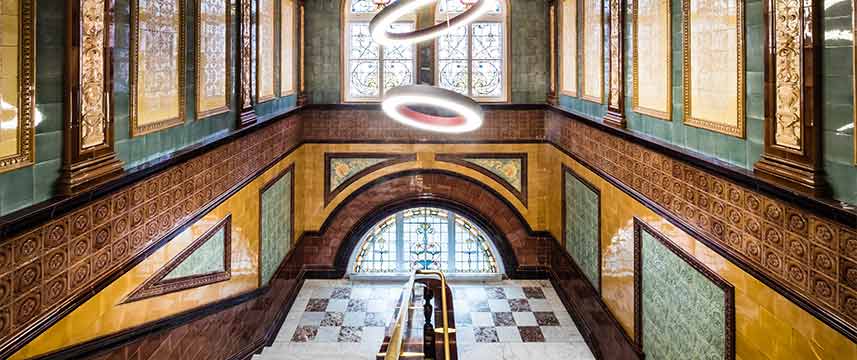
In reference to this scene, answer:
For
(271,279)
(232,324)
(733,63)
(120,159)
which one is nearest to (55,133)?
(120,159)

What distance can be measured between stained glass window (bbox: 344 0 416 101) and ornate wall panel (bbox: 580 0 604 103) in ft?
8.23

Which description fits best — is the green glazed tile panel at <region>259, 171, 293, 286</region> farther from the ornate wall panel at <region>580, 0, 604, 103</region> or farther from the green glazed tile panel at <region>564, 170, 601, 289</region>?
the ornate wall panel at <region>580, 0, 604, 103</region>

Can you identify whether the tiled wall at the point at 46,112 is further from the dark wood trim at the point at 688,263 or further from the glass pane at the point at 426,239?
the glass pane at the point at 426,239

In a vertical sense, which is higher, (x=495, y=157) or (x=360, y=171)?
(x=495, y=157)

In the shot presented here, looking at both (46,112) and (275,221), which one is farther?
(275,221)

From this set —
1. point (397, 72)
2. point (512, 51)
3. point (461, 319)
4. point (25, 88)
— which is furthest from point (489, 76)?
point (25, 88)

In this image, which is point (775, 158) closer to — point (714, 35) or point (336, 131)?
point (714, 35)

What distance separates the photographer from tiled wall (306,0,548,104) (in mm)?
7918

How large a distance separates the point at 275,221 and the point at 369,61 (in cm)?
267

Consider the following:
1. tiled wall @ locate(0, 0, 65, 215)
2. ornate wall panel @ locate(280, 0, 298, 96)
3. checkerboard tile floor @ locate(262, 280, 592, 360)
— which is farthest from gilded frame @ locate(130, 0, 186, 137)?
ornate wall panel @ locate(280, 0, 298, 96)

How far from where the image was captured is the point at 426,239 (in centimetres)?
844

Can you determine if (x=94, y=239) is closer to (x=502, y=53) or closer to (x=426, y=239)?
(x=426, y=239)

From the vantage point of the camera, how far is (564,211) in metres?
7.21

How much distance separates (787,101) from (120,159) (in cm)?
331
